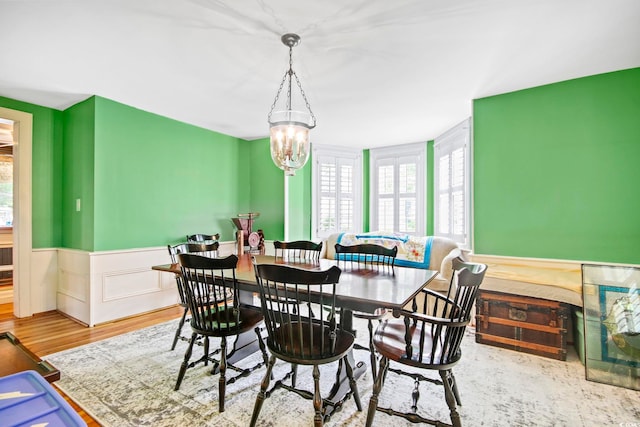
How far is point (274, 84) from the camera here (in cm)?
303

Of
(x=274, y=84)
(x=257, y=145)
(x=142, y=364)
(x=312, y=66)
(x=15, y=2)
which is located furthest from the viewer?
(x=257, y=145)

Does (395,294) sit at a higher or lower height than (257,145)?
lower

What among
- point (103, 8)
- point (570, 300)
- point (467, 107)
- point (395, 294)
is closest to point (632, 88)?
point (467, 107)

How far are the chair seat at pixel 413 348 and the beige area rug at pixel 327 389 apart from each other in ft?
1.56

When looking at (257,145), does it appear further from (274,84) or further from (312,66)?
(312,66)

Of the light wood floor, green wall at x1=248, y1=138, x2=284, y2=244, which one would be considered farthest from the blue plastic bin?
green wall at x1=248, y1=138, x2=284, y2=244

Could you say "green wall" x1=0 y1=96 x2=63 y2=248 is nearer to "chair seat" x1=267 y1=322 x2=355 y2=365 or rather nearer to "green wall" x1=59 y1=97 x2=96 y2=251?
"green wall" x1=59 y1=97 x2=96 y2=251

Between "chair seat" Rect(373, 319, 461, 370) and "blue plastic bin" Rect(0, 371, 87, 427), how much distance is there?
137 centimetres

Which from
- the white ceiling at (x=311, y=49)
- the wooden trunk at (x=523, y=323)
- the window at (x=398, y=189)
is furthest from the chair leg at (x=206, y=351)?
the window at (x=398, y=189)

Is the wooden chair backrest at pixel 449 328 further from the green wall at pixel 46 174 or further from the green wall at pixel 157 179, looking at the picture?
the green wall at pixel 46 174

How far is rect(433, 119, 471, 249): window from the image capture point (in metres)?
4.05

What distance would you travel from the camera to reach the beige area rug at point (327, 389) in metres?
1.77

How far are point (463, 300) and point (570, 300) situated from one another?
4.85 ft

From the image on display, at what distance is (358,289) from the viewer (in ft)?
5.64
